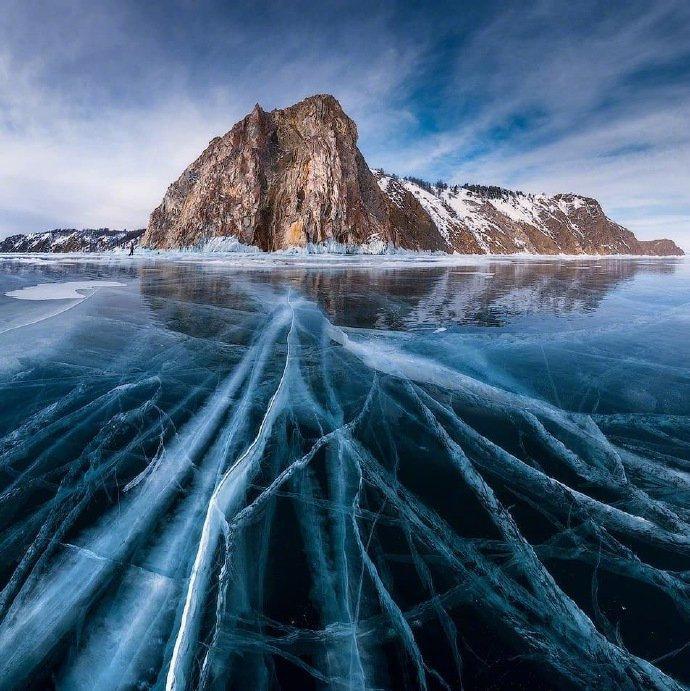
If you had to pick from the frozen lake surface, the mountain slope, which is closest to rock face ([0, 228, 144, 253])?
the mountain slope

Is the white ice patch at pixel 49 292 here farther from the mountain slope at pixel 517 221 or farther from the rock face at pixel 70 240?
the rock face at pixel 70 240

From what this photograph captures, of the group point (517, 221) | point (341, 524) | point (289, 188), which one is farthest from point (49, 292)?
point (517, 221)

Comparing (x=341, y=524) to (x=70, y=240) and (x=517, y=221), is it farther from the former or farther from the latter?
(x=70, y=240)

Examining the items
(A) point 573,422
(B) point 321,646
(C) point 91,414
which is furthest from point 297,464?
(A) point 573,422

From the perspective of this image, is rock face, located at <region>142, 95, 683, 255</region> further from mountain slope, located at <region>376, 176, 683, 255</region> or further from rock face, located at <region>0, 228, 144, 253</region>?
rock face, located at <region>0, 228, 144, 253</region>

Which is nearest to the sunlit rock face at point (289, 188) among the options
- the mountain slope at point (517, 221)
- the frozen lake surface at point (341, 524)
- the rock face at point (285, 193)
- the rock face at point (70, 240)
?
the rock face at point (285, 193)
